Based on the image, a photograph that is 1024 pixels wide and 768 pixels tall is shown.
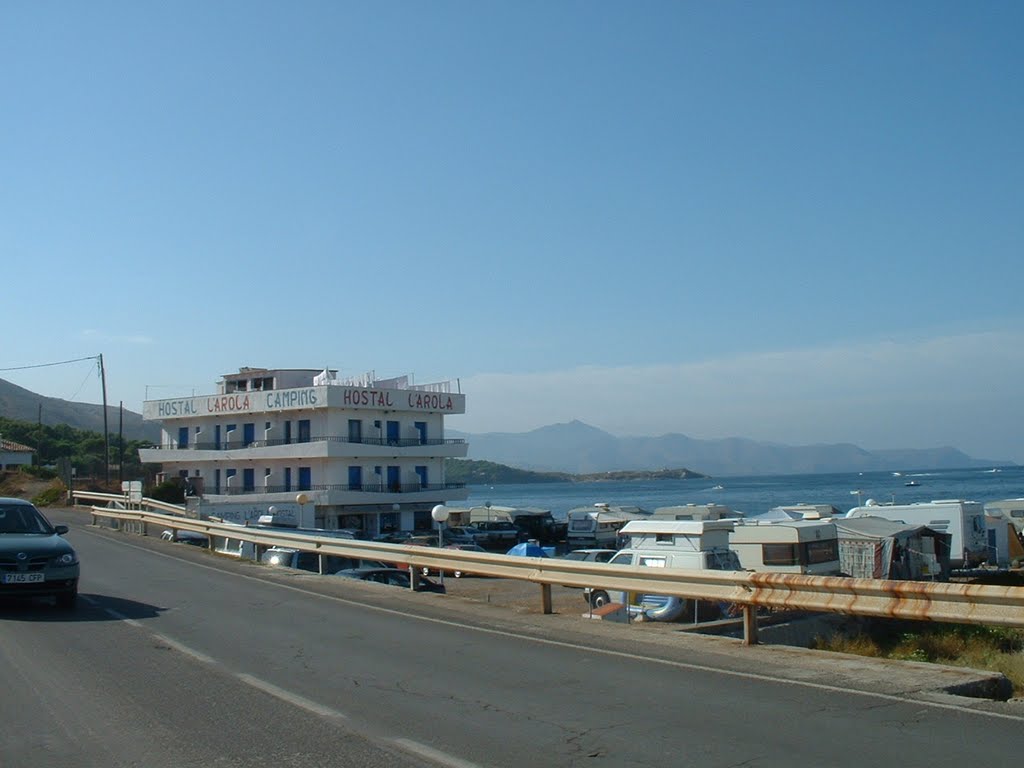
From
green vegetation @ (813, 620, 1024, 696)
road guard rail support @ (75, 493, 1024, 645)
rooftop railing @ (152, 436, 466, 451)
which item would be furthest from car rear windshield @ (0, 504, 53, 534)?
rooftop railing @ (152, 436, 466, 451)

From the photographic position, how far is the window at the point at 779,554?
2981cm

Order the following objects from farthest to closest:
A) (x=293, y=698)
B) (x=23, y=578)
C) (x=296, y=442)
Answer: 1. (x=296, y=442)
2. (x=23, y=578)
3. (x=293, y=698)

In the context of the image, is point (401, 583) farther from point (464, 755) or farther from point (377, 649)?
point (464, 755)

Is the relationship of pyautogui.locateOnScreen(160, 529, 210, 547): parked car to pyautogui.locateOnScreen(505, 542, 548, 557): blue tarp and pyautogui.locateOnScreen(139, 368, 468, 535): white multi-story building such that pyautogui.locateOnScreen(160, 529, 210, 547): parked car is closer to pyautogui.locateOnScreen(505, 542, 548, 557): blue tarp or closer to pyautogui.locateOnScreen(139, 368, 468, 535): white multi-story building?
pyautogui.locateOnScreen(505, 542, 548, 557): blue tarp

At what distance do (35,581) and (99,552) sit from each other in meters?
13.1

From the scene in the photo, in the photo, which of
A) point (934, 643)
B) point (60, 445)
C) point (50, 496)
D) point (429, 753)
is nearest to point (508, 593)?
point (934, 643)

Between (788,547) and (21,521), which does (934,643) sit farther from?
(21,521)

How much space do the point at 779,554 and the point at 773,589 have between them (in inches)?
782

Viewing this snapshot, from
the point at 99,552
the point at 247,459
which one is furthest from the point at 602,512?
the point at 99,552

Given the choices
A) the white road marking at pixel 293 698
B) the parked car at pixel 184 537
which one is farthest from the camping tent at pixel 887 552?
the white road marking at pixel 293 698

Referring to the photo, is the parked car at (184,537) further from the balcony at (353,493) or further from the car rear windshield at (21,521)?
the balcony at (353,493)

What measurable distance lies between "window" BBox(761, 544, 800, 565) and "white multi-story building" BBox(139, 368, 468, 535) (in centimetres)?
3399

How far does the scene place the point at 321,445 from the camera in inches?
2333

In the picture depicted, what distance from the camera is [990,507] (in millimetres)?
46594
